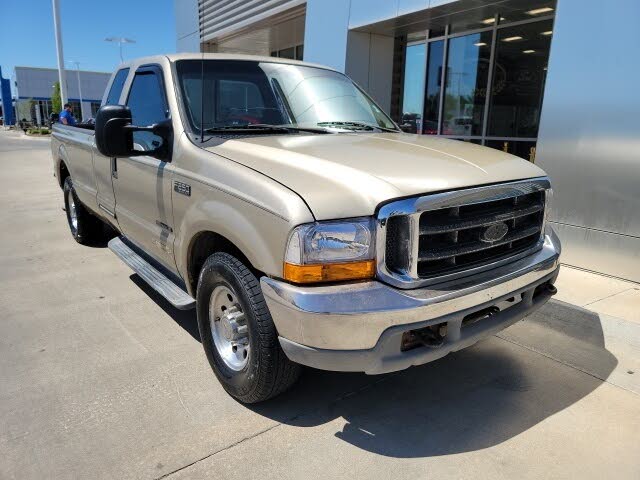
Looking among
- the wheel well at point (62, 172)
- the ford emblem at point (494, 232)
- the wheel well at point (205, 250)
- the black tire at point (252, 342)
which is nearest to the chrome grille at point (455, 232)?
the ford emblem at point (494, 232)

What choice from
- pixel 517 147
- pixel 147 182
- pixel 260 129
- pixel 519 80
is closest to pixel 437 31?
pixel 519 80

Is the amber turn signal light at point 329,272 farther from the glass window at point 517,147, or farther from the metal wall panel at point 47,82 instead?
the metal wall panel at point 47,82

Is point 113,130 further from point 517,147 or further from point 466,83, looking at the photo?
point 466,83

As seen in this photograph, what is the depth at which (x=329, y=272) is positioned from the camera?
7.56 ft

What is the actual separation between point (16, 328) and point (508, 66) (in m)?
8.07

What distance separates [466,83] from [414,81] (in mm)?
1036

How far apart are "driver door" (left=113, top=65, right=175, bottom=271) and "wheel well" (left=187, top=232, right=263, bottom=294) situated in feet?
0.88

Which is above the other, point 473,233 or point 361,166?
point 361,166

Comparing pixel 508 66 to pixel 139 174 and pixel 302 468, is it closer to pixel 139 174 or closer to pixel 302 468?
pixel 139 174

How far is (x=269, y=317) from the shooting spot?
2.50 m

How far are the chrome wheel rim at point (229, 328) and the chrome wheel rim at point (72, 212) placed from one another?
402cm

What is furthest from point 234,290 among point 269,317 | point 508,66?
point 508,66

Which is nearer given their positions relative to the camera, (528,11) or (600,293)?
(600,293)

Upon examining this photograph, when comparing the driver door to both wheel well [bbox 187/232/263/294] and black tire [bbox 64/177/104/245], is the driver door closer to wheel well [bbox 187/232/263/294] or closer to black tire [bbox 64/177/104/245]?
wheel well [bbox 187/232/263/294]
